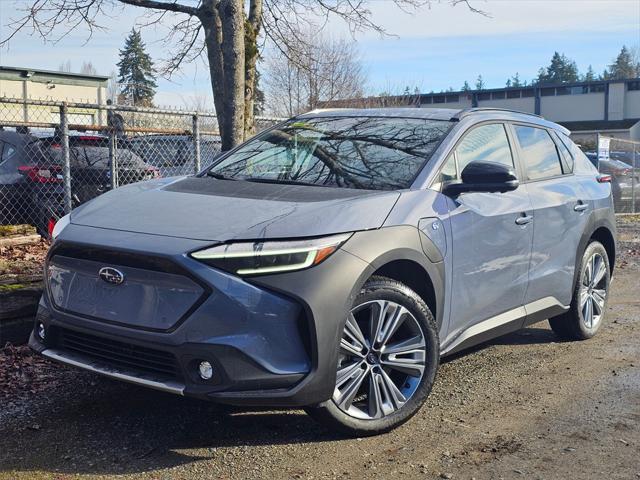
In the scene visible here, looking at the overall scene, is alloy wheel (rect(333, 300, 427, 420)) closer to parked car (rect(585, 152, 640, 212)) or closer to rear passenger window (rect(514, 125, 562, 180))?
rear passenger window (rect(514, 125, 562, 180))

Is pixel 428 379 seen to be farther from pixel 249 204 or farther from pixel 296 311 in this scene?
pixel 249 204

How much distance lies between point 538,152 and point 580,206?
0.54 metres

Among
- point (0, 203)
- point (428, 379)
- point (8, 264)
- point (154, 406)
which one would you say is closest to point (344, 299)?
point (428, 379)

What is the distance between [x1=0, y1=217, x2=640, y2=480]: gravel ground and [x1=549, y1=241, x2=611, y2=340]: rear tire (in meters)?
0.77

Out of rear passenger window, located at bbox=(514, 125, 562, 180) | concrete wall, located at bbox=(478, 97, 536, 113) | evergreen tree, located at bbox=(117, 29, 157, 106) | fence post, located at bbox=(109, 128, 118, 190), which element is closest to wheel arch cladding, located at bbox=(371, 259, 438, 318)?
rear passenger window, located at bbox=(514, 125, 562, 180)

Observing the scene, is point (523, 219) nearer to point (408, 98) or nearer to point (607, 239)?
point (607, 239)

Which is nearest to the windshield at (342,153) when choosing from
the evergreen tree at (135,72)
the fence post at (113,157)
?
the fence post at (113,157)

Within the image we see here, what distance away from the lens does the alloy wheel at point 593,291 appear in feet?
20.2

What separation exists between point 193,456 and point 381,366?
41.5 inches

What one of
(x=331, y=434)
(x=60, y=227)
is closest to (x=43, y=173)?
(x=60, y=227)

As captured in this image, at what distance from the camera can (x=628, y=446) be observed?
3.93 meters

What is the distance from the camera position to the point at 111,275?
3719 millimetres

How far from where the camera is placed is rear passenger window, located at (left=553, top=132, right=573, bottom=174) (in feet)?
19.9

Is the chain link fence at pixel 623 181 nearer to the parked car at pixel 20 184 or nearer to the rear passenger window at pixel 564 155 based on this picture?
the rear passenger window at pixel 564 155
